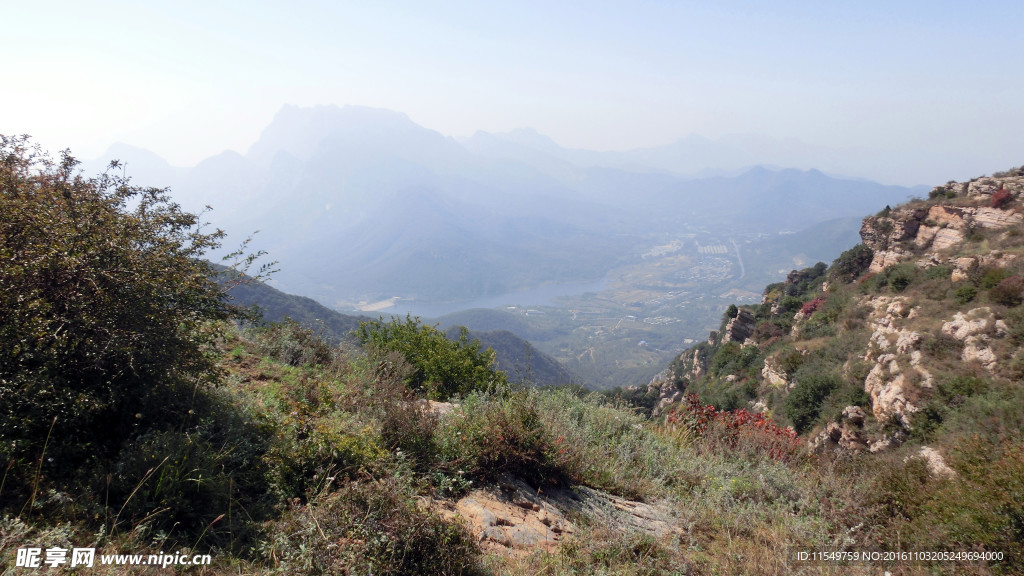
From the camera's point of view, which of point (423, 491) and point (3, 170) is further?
point (3, 170)

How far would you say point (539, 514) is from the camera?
3.52m

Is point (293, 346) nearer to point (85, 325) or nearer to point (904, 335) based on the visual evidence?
point (85, 325)

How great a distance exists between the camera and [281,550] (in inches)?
99.9

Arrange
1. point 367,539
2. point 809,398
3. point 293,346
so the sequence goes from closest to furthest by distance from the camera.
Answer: point 367,539
point 293,346
point 809,398

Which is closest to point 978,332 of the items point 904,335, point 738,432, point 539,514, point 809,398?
point 904,335

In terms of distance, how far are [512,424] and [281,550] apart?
2.18 meters

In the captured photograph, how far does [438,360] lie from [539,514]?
16.7 feet

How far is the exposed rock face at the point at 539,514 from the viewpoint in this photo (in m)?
3.13

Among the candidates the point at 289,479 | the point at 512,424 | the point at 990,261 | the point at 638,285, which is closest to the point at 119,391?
the point at 289,479

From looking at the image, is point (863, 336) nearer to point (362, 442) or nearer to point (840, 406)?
point (840, 406)

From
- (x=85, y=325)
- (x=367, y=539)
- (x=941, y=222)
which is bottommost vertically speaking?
(x=367, y=539)

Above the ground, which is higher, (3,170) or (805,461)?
(3,170)

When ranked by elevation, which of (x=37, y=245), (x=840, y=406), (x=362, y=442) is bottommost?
(x=840, y=406)

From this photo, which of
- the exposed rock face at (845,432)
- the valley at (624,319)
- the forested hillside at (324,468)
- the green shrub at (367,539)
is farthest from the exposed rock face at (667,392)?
the green shrub at (367,539)
